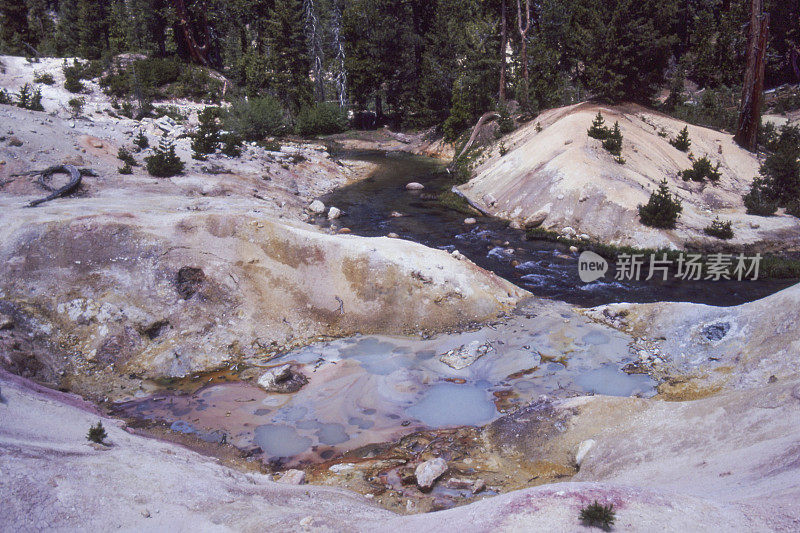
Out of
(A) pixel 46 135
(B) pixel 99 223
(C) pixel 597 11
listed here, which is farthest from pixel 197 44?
(B) pixel 99 223

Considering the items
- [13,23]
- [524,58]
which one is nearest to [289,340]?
[524,58]

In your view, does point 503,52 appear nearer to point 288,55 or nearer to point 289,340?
point 288,55

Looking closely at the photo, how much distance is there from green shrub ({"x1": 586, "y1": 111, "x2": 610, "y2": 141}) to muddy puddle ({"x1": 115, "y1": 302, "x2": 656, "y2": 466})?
1458 centimetres

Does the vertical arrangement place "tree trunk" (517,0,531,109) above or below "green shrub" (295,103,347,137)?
above

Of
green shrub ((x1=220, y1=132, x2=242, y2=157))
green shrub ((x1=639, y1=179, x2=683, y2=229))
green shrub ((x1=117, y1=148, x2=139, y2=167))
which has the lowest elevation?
green shrub ((x1=639, y1=179, x2=683, y2=229))

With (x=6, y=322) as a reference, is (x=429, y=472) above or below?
below

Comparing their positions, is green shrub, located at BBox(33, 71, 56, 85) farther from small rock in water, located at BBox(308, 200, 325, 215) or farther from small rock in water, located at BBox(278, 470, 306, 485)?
small rock in water, located at BBox(278, 470, 306, 485)

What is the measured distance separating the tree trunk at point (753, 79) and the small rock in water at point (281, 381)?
26.9 meters

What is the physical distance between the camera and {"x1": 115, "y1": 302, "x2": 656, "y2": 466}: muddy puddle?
9047mm

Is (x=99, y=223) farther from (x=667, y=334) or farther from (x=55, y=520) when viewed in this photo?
(x=667, y=334)

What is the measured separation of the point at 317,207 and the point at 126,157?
8.76 m

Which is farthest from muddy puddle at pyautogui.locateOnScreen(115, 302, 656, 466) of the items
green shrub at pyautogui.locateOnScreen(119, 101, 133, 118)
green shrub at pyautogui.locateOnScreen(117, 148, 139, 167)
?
green shrub at pyautogui.locateOnScreen(119, 101, 133, 118)

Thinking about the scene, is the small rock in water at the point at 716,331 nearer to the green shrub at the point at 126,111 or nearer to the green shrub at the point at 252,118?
Answer: the green shrub at the point at 252,118

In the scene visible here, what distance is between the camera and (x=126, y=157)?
22.1m
